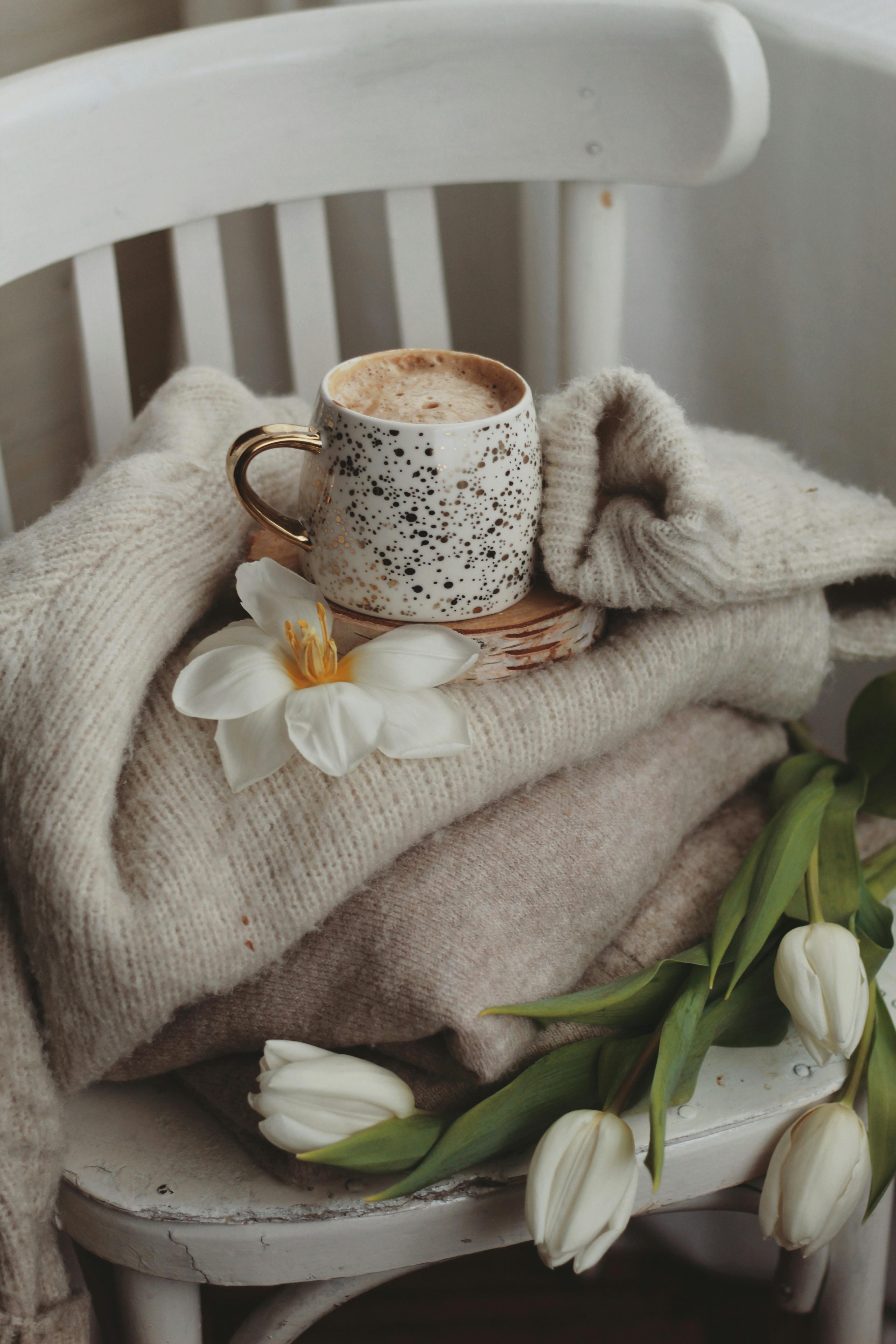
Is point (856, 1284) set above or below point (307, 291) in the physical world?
below

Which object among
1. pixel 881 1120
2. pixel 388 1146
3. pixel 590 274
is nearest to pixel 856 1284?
pixel 881 1120

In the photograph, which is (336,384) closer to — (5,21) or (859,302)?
(859,302)

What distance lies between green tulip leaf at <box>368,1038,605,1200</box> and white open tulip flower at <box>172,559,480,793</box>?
0.11 m

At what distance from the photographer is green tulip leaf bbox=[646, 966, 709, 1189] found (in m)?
0.36

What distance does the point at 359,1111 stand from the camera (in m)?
0.38

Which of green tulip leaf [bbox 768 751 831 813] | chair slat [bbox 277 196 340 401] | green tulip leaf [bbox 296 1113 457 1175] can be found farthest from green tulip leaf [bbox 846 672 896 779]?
chair slat [bbox 277 196 340 401]

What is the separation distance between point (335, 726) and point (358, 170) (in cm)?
39

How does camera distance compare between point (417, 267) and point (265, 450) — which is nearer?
point (265, 450)

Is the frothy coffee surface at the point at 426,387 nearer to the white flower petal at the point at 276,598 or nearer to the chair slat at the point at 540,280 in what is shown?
the white flower petal at the point at 276,598

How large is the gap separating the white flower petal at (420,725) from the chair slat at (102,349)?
28cm

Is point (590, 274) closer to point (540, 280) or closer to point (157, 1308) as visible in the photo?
point (540, 280)

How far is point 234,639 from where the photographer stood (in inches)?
15.9

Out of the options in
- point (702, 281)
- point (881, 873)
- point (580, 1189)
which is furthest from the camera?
point (702, 281)

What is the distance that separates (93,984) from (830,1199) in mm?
248
